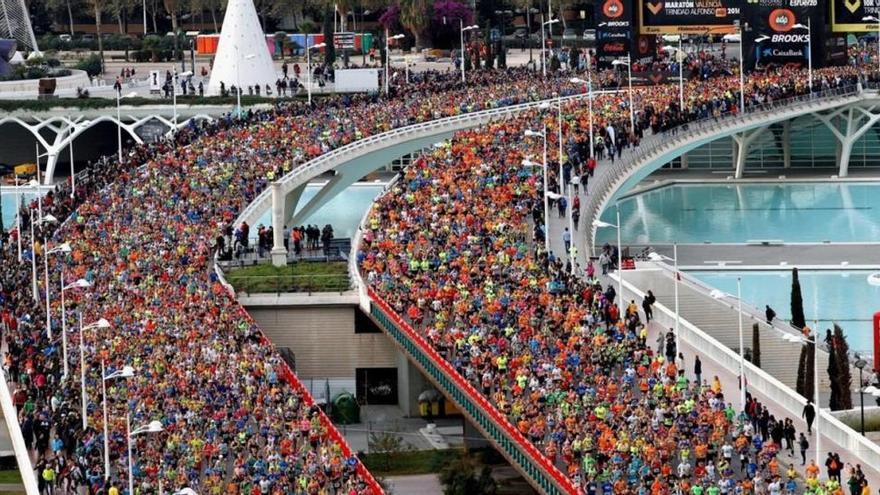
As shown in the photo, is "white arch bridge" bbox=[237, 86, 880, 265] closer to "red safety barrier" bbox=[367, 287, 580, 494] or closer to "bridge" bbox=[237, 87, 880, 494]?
"bridge" bbox=[237, 87, 880, 494]

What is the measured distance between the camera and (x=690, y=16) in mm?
105312

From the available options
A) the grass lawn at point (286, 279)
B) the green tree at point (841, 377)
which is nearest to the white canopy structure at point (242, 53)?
the grass lawn at point (286, 279)

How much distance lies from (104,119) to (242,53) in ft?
21.5

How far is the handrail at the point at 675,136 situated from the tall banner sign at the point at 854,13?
12.9 feet

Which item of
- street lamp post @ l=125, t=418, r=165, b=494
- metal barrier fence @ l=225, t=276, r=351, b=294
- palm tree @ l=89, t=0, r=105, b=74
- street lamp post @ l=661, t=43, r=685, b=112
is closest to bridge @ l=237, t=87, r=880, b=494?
metal barrier fence @ l=225, t=276, r=351, b=294

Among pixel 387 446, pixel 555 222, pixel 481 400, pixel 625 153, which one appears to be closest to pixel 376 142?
pixel 625 153

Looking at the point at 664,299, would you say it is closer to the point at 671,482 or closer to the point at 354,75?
the point at 671,482

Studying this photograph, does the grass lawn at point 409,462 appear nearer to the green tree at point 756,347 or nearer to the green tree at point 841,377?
the green tree at point 756,347

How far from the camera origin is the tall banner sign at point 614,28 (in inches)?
4166

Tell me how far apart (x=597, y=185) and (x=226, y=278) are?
45.0ft

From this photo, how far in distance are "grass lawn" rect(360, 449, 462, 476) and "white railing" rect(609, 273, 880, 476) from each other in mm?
6031

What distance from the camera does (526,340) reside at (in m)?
59.1

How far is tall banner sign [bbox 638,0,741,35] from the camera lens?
344 ft

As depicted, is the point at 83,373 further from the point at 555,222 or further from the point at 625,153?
the point at 625,153
